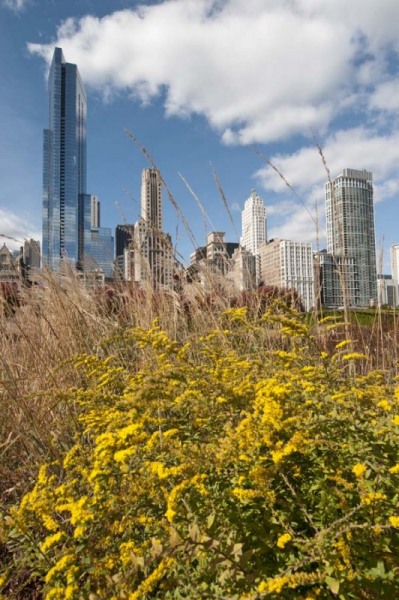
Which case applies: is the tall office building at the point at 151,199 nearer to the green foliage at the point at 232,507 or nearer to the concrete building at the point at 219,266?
the concrete building at the point at 219,266

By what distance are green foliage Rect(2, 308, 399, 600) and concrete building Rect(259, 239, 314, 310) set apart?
2.63 m

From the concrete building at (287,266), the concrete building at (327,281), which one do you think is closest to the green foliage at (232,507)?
the concrete building at (327,281)

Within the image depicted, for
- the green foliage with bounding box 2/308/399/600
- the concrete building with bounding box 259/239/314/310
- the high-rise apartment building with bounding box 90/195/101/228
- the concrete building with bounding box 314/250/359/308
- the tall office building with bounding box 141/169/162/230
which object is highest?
the high-rise apartment building with bounding box 90/195/101/228

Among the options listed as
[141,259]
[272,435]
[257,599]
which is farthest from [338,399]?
[141,259]

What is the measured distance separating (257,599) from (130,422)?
0.68 metres

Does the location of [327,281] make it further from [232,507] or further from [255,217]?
[232,507]

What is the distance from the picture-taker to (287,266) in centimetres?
450

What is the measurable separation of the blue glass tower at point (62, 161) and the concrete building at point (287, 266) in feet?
412

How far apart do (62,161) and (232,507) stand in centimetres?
13587

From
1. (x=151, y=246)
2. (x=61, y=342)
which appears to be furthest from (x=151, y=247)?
(x=61, y=342)

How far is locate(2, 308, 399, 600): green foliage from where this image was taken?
866mm

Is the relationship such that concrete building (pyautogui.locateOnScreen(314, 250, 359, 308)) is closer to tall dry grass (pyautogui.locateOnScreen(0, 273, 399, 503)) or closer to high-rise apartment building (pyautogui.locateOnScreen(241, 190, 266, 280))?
tall dry grass (pyautogui.locateOnScreen(0, 273, 399, 503))

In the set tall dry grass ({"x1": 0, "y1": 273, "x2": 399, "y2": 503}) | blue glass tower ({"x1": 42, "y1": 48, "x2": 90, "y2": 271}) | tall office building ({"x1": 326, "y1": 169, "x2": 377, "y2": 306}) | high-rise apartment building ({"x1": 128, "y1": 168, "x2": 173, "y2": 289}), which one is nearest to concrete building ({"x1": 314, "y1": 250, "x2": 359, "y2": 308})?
tall dry grass ({"x1": 0, "y1": 273, "x2": 399, "y2": 503})

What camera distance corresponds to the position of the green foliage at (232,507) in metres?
0.87
